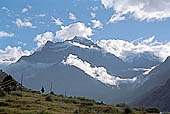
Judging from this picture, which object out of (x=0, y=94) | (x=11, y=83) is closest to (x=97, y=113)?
(x=0, y=94)

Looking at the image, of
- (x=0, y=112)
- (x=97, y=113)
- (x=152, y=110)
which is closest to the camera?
(x=0, y=112)

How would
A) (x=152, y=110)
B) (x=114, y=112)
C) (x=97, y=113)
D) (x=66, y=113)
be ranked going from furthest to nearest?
1. (x=152, y=110)
2. (x=114, y=112)
3. (x=97, y=113)
4. (x=66, y=113)

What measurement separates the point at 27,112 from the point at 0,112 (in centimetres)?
373

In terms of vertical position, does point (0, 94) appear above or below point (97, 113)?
above

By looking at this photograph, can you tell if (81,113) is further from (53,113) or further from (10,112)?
(10,112)

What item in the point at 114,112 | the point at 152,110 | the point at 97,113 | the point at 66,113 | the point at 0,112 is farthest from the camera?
the point at 152,110

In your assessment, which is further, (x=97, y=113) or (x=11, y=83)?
(x=11, y=83)

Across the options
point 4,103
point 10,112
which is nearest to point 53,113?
point 10,112

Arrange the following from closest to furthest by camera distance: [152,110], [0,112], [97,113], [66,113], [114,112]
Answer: [0,112] → [66,113] → [97,113] → [114,112] → [152,110]

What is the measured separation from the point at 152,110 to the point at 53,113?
3945cm

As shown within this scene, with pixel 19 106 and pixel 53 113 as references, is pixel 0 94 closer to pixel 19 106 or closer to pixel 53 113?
pixel 19 106

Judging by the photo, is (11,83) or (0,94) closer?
(0,94)

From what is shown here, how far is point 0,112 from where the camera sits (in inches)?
1727

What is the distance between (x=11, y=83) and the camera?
80312 mm
